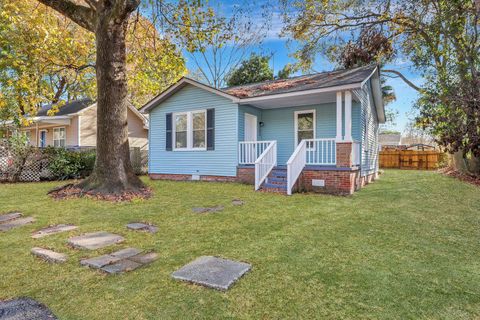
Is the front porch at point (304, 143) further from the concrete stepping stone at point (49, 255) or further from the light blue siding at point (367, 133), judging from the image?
the concrete stepping stone at point (49, 255)

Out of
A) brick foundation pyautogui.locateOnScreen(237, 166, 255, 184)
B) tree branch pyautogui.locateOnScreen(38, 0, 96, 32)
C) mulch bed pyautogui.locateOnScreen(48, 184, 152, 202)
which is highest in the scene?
Answer: tree branch pyautogui.locateOnScreen(38, 0, 96, 32)

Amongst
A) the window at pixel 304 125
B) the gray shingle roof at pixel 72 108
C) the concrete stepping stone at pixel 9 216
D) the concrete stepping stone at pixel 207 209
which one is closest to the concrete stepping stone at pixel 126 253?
the concrete stepping stone at pixel 207 209

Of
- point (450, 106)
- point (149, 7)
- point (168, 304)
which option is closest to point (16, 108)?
point (149, 7)

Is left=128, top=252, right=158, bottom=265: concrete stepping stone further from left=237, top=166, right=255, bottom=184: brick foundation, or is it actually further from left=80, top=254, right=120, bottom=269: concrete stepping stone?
left=237, top=166, right=255, bottom=184: brick foundation

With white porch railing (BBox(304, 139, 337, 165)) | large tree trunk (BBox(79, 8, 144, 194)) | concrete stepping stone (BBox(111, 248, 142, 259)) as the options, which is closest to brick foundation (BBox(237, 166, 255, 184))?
white porch railing (BBox(304, 139, 337, 165))

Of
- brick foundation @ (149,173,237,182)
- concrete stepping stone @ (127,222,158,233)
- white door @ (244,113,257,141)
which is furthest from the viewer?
white door @ (244,113,257,141)

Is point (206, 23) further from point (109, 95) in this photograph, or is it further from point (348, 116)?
point (348, 116)

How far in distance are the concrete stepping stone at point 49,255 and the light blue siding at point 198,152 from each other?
6994 millimetres

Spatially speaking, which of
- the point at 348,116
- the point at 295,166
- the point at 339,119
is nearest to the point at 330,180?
the point at 295,166

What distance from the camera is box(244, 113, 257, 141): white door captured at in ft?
34.4

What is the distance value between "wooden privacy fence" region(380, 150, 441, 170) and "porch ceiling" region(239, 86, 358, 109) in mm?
12467

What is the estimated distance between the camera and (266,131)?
1131 centimetres

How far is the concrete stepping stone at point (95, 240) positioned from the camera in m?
3.48

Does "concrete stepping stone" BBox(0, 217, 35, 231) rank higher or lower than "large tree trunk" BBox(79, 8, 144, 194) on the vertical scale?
lower
